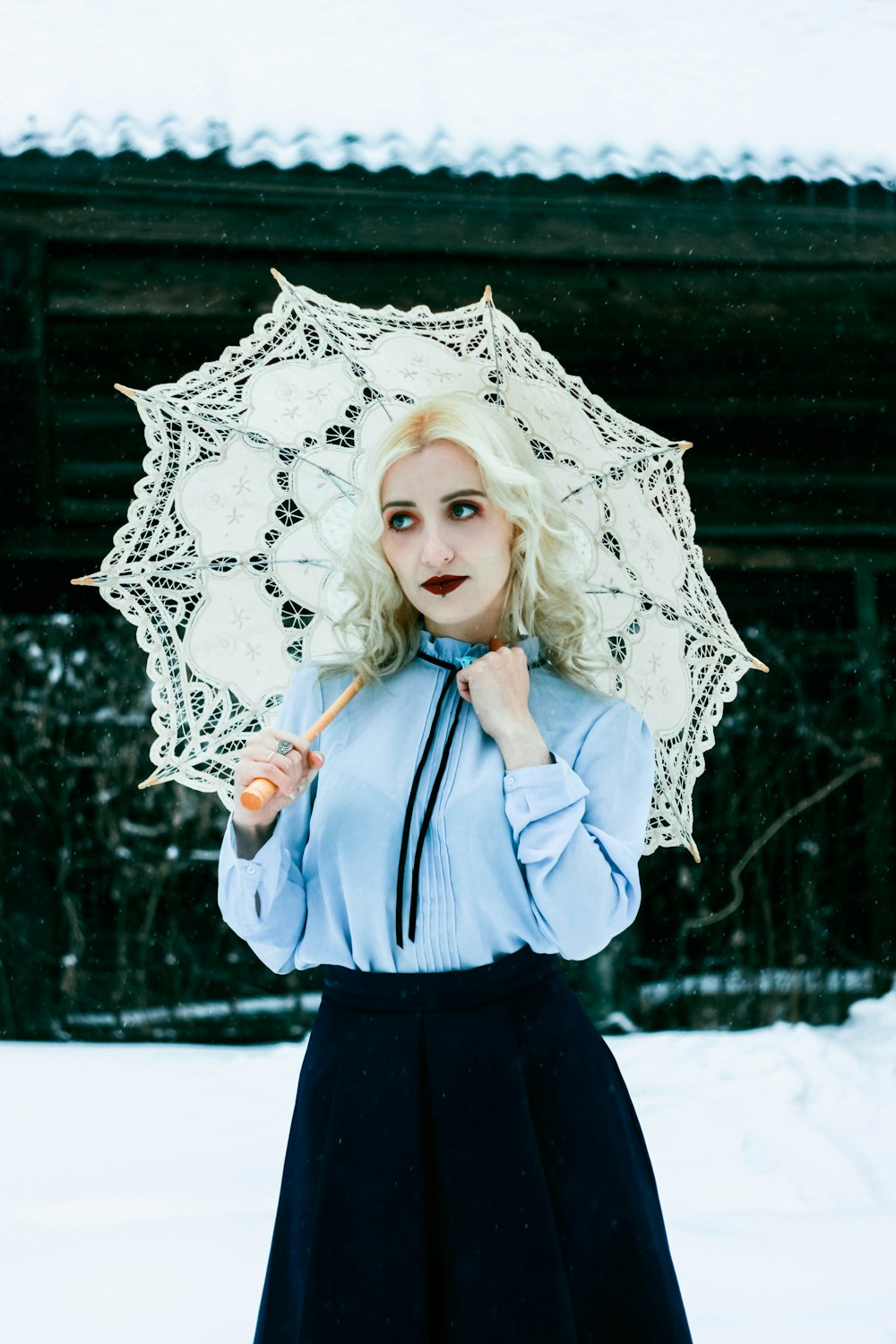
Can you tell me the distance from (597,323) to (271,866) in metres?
3.25

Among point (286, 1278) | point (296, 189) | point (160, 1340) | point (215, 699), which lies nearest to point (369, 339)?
point (215, 699)

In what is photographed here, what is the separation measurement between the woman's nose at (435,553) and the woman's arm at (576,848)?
309 millimetres

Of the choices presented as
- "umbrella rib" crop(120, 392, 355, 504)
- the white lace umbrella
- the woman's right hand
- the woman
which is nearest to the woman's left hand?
the woman

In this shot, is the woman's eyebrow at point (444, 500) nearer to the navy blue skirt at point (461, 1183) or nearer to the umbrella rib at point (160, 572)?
the umbrella rib at point (160, 572)

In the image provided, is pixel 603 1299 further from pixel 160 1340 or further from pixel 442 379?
pixel 160 1340

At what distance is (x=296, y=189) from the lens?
3.77 m

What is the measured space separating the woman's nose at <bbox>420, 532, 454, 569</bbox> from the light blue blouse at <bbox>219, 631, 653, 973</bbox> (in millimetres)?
197

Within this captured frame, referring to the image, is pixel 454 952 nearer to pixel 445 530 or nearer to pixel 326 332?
pixel 445 530

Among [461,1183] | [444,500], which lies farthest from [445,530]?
[461,1183]

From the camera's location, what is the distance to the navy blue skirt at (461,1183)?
4.04 feet

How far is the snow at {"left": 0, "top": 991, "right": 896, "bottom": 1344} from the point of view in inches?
100.0

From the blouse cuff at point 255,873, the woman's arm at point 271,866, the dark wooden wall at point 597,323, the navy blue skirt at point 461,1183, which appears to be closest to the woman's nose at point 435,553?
the woman's arm at point 271,866

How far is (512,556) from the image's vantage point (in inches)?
58.9

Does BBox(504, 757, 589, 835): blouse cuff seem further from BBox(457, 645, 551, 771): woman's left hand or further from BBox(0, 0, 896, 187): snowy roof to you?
BBox(0, 0, 896, 187): snowy roof
